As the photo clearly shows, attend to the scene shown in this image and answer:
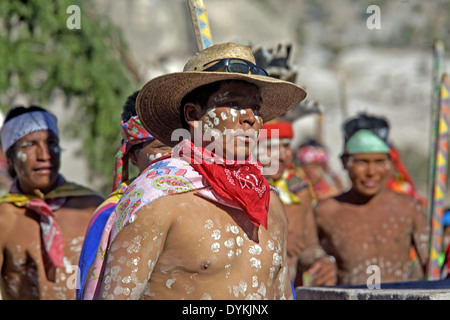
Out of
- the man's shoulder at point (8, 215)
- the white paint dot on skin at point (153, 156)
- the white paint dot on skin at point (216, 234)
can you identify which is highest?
the white paint dot on skin at point (153, 156)

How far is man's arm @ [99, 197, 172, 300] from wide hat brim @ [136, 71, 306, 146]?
55 centimetres

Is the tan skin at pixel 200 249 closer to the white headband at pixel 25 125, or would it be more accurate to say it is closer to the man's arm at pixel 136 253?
the man's arm at pixel 136 253

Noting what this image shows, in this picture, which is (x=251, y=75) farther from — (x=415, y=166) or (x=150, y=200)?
(x=415, y=166)

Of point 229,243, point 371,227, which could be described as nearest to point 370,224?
point 371,227

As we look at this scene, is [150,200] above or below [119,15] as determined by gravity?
below

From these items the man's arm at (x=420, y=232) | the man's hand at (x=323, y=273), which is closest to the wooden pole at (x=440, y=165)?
the man's arm at (x=420, y=232)

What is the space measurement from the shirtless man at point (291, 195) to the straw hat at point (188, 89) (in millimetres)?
2600

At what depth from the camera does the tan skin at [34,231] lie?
17.7 feet

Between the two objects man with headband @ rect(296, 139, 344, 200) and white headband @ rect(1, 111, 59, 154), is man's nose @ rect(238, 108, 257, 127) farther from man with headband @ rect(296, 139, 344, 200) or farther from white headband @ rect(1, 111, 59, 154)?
man with headband @ rect(296, 139, 344, 200)

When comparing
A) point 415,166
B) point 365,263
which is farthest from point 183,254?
point 415,166

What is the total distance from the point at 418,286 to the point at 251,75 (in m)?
2.07

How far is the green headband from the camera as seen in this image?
23.1 feet

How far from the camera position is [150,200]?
3.12 metres

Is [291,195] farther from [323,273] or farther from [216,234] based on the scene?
[216,234]
